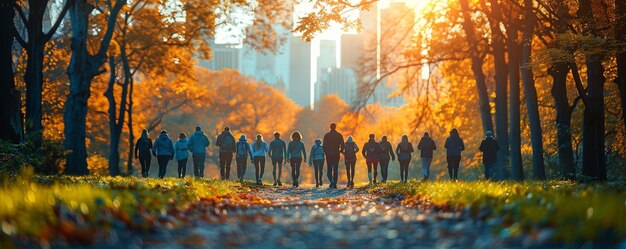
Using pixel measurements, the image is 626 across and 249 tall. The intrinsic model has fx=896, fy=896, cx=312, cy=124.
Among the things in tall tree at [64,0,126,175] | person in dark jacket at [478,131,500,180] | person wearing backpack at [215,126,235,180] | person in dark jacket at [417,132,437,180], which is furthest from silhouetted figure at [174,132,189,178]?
person in dark jacket at [478,131,500,180]

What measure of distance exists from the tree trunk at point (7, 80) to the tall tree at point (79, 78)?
305 cm

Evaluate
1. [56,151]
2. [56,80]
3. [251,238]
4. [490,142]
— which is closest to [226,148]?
[56,151]

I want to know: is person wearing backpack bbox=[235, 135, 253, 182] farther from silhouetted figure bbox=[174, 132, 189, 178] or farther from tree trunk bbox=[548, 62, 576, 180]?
tree trunk bbox=[548, 62, 576, 180]

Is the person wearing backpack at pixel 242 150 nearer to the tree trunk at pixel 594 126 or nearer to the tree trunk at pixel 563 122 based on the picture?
the tree trunk at pixel 563 122

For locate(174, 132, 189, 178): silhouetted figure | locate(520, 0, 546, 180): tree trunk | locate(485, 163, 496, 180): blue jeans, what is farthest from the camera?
locate(174, 132, 189, 178): silhouetted figure

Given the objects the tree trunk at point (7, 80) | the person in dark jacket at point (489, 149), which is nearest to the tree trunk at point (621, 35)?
the person in dark jacket at point (489, 149)

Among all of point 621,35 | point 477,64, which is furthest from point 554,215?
point 477,64

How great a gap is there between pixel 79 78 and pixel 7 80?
3.87m

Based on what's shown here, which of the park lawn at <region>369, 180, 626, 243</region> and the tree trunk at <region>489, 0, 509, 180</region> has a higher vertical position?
the tree trunk at <region>489, 0, 509, 180</region>

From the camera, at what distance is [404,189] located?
1795cm

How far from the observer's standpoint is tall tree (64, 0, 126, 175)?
23.9 metres

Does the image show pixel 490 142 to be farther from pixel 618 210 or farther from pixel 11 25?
pixel 618 210

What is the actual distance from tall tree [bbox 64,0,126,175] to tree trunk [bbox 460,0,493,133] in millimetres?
10471

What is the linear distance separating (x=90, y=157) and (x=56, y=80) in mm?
4100
